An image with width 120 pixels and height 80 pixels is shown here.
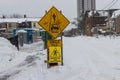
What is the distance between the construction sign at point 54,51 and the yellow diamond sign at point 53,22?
13.9 inches

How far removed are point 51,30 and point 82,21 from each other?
119 meters

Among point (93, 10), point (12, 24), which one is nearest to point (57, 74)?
point (93, 10)

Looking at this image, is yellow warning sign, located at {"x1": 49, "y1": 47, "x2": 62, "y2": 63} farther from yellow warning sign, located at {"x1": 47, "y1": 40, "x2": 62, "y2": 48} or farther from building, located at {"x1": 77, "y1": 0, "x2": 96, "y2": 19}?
building, located at {"x1": 77, "y1": 0, "x2": 96, "y2": 19}

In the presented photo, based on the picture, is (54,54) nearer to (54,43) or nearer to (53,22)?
(54,43)

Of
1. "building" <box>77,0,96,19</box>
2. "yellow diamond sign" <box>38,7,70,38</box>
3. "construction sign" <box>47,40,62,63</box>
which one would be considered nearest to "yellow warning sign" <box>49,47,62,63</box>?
"construction sign" <box>47,40,62,63</box>

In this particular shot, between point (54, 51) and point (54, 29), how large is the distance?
0.93m

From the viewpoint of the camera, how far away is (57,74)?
1266 cm

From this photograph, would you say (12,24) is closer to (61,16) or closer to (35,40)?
(35,40)

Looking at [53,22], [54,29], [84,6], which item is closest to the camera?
[53,22]

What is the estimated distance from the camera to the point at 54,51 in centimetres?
1469

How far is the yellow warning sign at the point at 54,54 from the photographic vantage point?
48.0 feet

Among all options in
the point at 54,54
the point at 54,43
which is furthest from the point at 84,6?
the point at 54,54

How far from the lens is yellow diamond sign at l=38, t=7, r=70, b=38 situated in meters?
14.6

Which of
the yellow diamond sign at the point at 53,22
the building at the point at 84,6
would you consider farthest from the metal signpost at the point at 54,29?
the building at the point at 84,6
